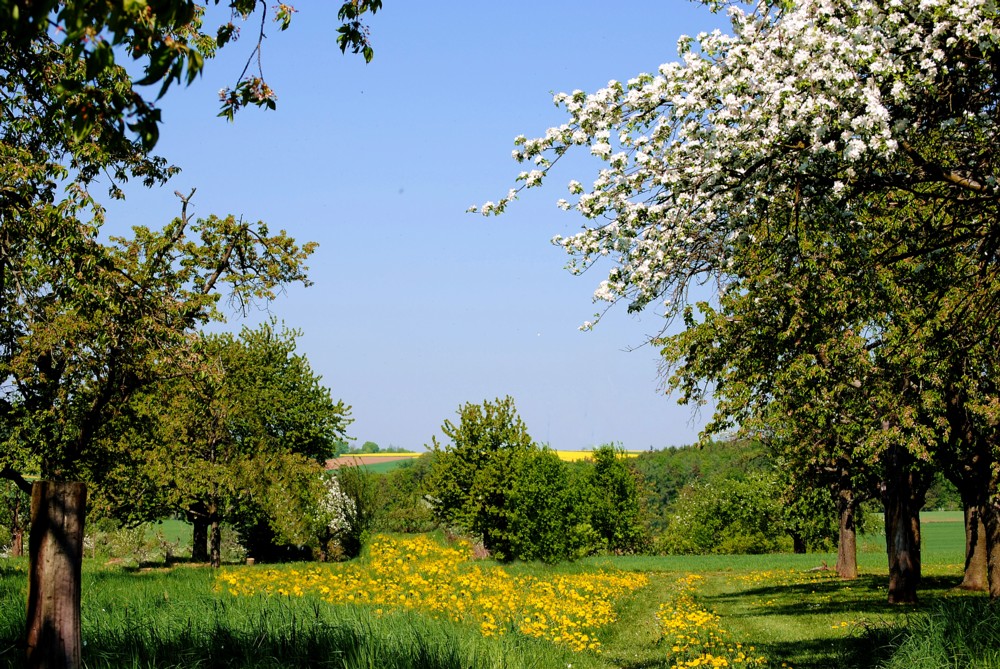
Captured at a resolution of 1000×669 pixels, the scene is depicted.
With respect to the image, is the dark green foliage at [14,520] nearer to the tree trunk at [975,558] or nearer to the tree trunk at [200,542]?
the tree trunk at [200,542]

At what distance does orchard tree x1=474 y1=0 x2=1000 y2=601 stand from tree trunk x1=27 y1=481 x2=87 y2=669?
4637mm

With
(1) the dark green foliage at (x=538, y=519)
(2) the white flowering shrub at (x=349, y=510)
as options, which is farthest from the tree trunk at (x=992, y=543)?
(2) the white flowering shrub at (x=349, y=510)

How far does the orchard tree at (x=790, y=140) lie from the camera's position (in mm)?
6902

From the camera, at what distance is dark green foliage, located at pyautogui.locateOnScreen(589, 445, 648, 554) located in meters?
82.1

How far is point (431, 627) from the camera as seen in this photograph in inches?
418

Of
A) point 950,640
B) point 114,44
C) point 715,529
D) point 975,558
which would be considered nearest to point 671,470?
point 715,529

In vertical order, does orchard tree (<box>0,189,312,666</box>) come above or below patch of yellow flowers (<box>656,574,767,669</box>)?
above

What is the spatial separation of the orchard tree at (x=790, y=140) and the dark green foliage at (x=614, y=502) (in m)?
74.0

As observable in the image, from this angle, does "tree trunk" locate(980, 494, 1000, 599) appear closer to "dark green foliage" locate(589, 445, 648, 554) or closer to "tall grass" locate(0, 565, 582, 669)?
"tall grass" locate(0, 565, 582, 669)

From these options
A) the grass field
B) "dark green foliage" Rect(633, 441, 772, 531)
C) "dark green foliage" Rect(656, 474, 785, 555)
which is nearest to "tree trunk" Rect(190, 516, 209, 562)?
the grass field

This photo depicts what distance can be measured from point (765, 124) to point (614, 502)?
260ft

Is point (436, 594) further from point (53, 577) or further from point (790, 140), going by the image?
point (790, 140)

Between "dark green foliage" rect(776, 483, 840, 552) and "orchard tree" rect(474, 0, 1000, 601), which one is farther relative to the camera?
"dark green foliage" rect(776, 483, 840, 552)

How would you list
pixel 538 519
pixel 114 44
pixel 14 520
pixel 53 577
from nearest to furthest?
pixel 114 44
pixel 53 577
pixel 538 519
pixel 14 520
